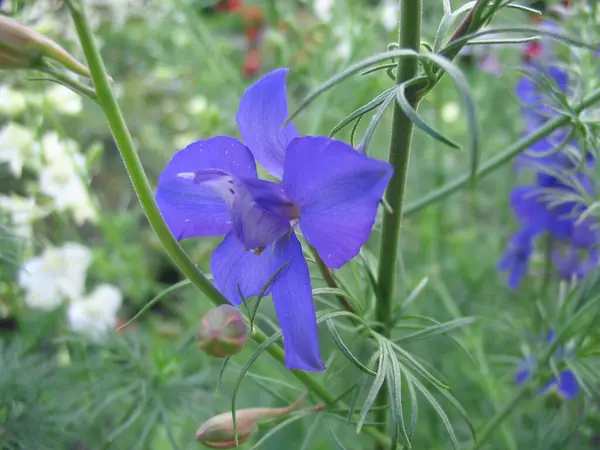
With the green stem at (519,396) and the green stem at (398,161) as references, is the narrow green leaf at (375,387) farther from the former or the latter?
the green stem at (519,396)

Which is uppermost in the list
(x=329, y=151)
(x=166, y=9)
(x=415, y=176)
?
(x=166, y=9)

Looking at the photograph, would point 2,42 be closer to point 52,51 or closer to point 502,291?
point 52,51

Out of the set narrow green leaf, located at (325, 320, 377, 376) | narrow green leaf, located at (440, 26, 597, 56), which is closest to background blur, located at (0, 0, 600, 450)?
narrow green leaf, located at (325, 320, 377, 376)

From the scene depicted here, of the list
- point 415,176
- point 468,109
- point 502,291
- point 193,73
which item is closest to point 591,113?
point 468,109

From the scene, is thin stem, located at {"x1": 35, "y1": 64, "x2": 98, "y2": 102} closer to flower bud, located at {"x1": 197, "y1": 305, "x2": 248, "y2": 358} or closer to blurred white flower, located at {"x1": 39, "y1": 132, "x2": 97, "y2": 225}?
flower bud, located at {"x1": 197, "y1": 305, "x2": 248, "y2": 358}

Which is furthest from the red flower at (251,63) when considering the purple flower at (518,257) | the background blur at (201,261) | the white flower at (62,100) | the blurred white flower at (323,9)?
the purple flower at (518,257)

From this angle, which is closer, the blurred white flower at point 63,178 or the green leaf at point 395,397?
the green leaf at point 395,397

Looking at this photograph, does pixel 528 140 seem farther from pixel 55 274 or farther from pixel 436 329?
pixel 55 274
